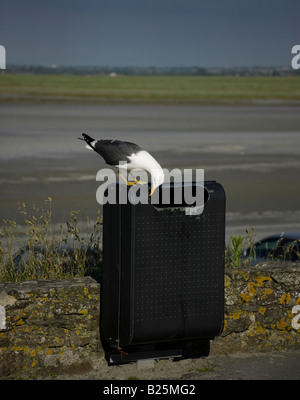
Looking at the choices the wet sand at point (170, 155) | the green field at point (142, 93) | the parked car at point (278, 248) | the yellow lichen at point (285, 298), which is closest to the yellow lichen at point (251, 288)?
the yellow lichen at point (285, 298)

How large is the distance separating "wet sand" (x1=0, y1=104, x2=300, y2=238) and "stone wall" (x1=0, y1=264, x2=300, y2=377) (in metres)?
4.59

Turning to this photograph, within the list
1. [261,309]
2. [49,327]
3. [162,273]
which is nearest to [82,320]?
[49,327]

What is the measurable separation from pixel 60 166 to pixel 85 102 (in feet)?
122

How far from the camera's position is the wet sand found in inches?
579

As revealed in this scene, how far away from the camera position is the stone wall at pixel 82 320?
4.98 metres

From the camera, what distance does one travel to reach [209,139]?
29.6 m

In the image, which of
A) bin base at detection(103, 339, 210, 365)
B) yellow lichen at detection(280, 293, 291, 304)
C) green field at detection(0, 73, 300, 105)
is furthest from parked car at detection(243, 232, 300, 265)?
green field at detection(0, 73, 300, 105)

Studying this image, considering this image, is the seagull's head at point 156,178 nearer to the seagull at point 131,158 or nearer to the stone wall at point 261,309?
the seagull at point 131,158

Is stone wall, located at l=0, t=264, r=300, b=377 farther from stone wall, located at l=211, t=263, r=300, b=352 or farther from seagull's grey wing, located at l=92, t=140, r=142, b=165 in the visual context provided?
seagull's grey wing, located at l=92, t=140, r=142, b=165

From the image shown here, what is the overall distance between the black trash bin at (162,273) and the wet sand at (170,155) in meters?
4.97

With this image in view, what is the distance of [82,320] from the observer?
16.8 ft

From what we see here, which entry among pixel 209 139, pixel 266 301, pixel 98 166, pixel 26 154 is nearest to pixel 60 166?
pixel 98 166

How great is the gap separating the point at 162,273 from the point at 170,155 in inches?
737

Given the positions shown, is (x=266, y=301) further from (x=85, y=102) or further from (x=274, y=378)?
(x=85, y=102)
